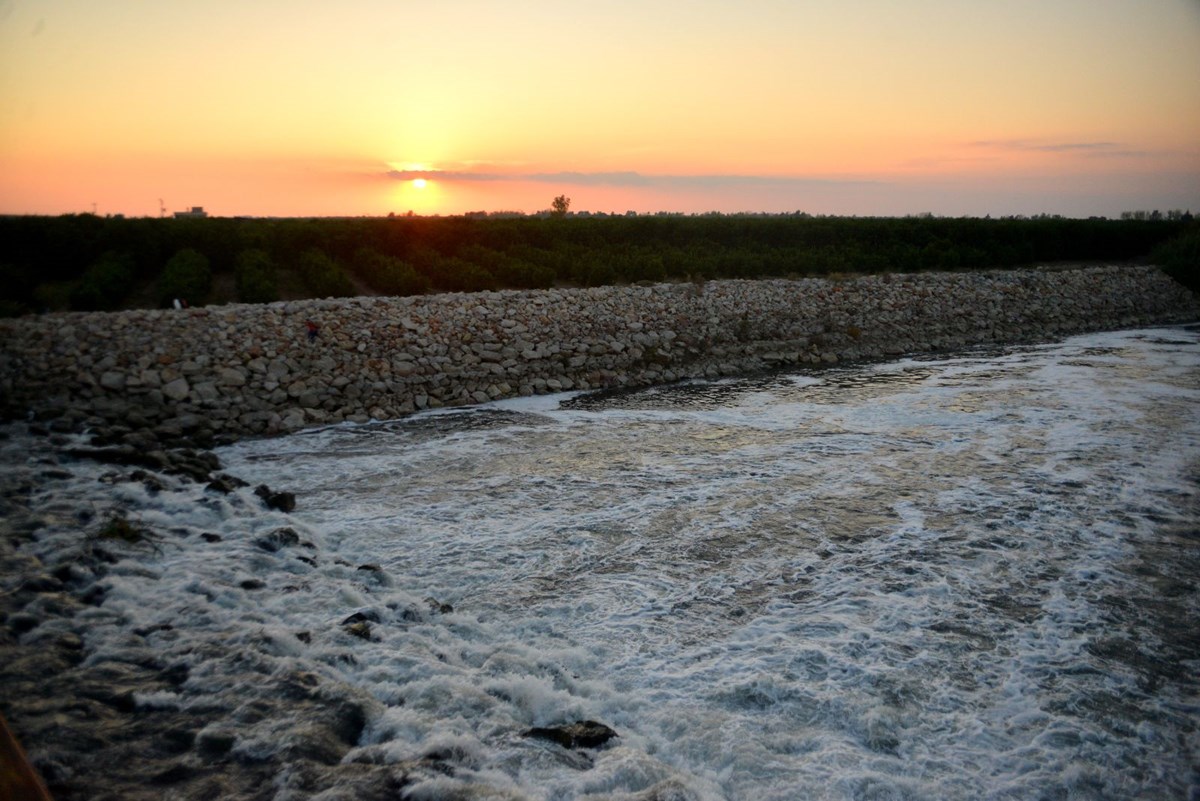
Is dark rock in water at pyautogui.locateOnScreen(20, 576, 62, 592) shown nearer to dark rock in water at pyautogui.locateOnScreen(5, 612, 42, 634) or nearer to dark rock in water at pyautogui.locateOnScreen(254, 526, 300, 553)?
dark rock in water at pyautogui.locateOnScreen(5, 612, 42, 634)

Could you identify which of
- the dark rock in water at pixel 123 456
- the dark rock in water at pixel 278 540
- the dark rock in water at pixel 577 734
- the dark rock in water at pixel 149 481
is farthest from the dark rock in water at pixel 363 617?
the dark rock in water at pixel 123 456

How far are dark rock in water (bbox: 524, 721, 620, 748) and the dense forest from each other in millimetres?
16590

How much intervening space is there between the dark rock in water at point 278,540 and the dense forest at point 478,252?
12088 millimetres

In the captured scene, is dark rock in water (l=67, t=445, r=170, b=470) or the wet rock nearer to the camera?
the wet rock

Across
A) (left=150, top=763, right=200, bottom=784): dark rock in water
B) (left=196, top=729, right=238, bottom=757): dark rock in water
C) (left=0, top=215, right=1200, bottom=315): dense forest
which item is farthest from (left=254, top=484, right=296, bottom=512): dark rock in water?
(left=0, top=215, right=1200, bottom=315): dense forest

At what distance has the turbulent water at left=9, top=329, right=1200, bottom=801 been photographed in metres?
5.01

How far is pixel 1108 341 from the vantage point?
23203 millimetres

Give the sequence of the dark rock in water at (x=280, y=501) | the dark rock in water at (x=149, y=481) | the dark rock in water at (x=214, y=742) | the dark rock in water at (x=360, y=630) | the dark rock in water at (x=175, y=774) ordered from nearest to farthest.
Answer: the dark rock in water at (x=175, y=774), the dark rock in water at (x=214, y=742), the dark rock in water at (x=360, y=630), the dark rock in water at (x=280, y=501), the dark rock in water at (x=149, y=481)

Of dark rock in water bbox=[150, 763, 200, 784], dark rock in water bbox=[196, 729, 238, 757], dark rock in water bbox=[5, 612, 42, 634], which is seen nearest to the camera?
dark rock in water bbox=[150, 763, 200, 784]

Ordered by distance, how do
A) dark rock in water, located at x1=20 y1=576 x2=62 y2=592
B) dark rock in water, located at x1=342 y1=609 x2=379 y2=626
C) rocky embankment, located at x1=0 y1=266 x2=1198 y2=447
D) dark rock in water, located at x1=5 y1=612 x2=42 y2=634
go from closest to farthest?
dark rock in water, located at x1=5 y1=612 x2=42 y2=634 → dark rock in water, located at x1=342 y1=609 x2=379 y2=626 → dark rock in water, located at x1=20 y1=576 x2=62 y2=592 → rocky embankment, located at x1=0 y1=266 x2=1198 y2=447

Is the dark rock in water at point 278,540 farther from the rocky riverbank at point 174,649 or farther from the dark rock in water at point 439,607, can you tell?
the dark rock in water at point 439,607

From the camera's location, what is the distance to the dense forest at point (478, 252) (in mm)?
21469

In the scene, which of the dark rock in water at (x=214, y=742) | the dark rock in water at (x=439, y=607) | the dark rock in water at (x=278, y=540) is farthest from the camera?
the dark rock in water at (x=278, y=540)

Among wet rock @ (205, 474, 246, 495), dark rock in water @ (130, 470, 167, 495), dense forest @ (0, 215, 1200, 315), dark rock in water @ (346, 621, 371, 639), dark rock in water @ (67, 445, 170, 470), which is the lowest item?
dark rock in water @ (346, 621, 371, 639)
